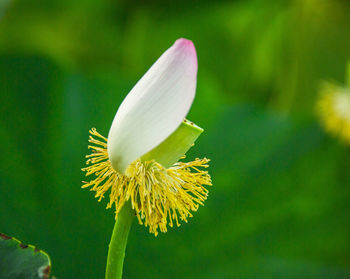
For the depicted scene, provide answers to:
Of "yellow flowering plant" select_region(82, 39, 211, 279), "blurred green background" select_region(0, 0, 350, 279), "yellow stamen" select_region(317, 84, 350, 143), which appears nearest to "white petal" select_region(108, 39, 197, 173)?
"yellow flowering plant" select_region(82, 39, 211, 279)

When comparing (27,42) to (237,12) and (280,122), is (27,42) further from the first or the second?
(280,122)

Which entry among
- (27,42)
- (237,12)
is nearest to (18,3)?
(27,42)

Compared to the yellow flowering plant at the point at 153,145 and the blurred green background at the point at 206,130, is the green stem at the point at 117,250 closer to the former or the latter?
the yellow flowering plant at the point at 153,145

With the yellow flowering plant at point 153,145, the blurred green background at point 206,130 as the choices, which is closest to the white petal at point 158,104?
the yellow flowering plant at point 153,145

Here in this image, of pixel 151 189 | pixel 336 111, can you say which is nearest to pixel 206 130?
pixel 336 111

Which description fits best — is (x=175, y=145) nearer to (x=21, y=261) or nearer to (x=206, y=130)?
(x=21, y=261)
